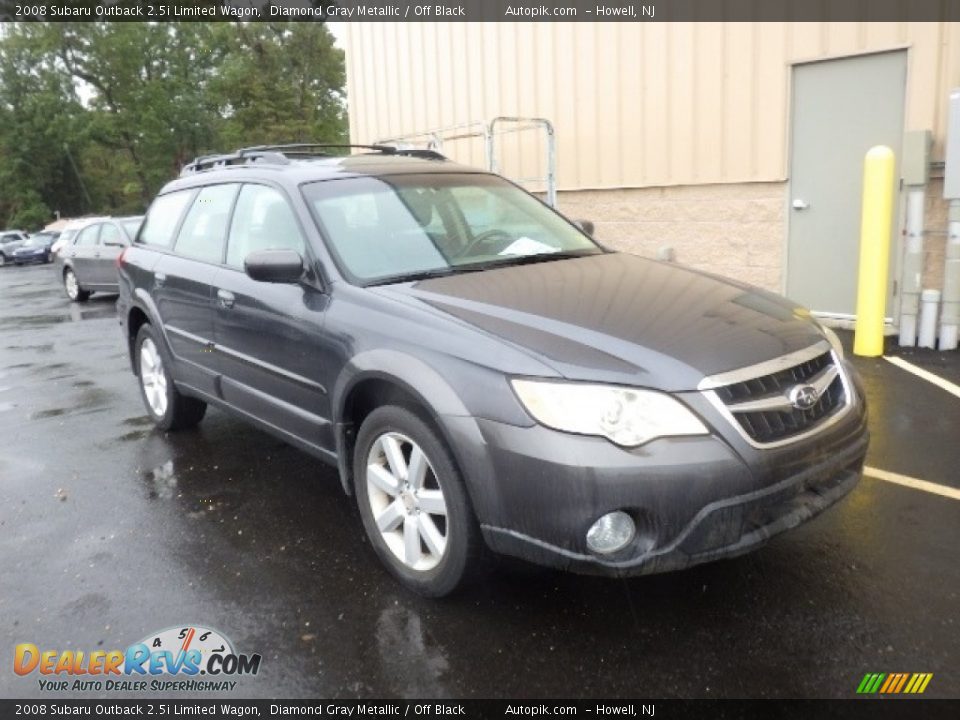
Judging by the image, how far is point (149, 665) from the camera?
9.09ft

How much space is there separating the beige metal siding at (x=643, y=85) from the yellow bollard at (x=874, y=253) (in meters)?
0.84

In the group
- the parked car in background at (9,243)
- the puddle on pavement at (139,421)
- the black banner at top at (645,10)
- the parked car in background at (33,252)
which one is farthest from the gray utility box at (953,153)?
the parked car in background at (9,243)

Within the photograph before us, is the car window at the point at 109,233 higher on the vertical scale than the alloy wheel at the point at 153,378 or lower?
higher

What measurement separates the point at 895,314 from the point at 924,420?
276cm

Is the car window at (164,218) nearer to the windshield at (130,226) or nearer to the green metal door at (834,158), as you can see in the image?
the green metal door at (834,158)

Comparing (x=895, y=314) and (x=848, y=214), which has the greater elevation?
(x=848, y=214)

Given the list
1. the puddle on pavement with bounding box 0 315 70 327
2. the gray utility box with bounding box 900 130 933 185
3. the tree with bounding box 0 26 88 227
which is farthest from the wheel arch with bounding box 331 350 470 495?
the tree with bounding box 0 26 88 227

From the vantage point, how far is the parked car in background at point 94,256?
13.2 meters

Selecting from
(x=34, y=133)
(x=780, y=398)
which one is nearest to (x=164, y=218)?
(x=780, y=398)

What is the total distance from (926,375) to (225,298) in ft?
16.4

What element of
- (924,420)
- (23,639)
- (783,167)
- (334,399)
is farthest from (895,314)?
(23,639)

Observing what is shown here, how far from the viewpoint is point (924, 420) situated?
493 centimetres

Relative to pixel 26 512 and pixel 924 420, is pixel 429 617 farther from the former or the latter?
pixel 924 420

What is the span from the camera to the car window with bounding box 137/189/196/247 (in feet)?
16.7
